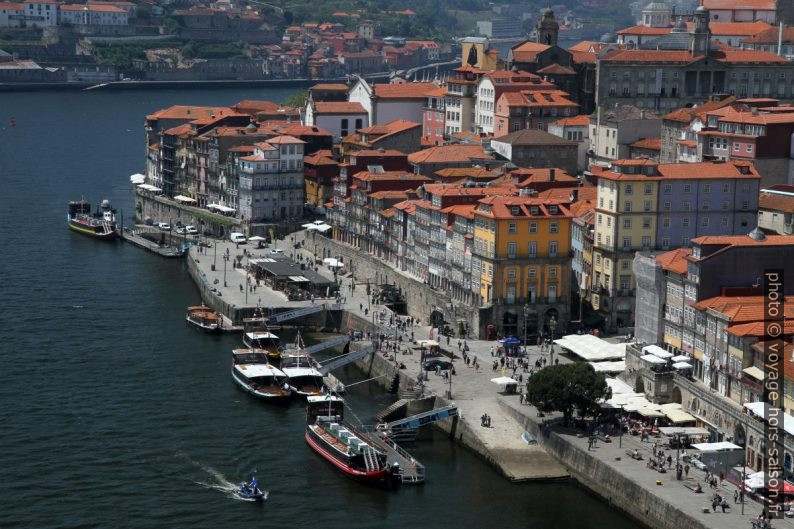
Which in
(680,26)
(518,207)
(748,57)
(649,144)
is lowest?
(518,207)

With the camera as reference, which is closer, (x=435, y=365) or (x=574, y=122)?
(x=435, y=365)

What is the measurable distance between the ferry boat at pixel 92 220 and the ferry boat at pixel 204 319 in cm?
2888

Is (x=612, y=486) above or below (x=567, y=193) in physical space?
below

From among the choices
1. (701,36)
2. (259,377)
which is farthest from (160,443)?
(701,36)

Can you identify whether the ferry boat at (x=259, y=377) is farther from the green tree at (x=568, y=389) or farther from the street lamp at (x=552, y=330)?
the green tree at (x=568, y=389)

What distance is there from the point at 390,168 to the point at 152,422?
41.5 metres

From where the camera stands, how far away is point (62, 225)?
403 ft

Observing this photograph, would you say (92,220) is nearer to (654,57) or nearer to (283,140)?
(283,140)

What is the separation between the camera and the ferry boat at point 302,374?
7550 centimetres

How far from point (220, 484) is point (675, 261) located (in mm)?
22300

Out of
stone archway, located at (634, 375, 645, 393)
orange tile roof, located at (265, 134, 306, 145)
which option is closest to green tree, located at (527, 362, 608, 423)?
stone archway, located at (634, 375, 645, 393)

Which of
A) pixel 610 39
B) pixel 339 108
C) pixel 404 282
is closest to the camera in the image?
pixel 404 282

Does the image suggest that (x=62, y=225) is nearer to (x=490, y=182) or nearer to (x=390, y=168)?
(x=390, y=168)

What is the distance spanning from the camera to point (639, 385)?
2781 inches
